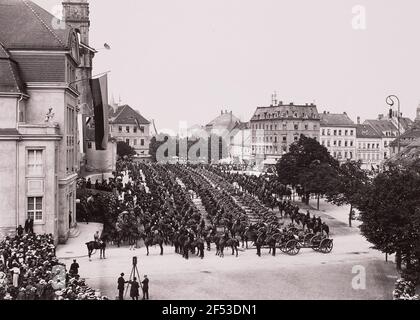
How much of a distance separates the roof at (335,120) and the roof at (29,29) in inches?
3533

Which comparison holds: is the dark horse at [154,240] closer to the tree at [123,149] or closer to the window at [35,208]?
the window at [35,208]

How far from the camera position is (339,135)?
118 m

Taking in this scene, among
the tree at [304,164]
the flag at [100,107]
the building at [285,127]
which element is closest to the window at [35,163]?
the flag at [100,107]

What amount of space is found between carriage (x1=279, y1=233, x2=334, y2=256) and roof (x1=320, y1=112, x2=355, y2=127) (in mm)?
86652

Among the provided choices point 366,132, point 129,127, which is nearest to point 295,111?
point 366,132

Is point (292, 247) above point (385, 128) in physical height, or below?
below

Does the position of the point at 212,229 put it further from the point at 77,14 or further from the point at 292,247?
the point at 77,14

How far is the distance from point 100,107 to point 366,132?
85.6 meters

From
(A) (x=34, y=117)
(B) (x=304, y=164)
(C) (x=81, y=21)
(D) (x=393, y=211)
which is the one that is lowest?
(D) (x=393, y=211)

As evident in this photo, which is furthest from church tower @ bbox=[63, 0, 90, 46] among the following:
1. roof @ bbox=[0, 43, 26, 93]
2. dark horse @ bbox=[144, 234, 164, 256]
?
dark horse @ bbox=[144, 234, 164, 256]

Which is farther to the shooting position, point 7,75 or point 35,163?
point 35,163

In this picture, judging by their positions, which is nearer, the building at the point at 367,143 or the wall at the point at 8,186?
the wall at the point at 8,186

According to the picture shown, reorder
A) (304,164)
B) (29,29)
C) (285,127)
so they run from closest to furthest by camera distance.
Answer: (29,29) < (304,164) < (285,127)

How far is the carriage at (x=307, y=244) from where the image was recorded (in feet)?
107
